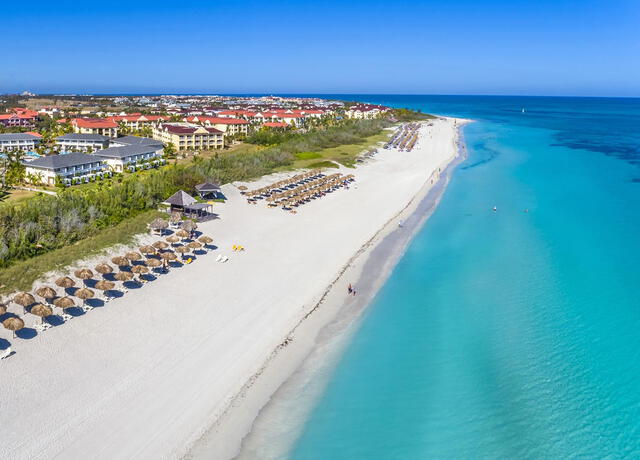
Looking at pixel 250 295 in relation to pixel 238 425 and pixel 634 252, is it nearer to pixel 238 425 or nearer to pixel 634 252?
pixel 238 425

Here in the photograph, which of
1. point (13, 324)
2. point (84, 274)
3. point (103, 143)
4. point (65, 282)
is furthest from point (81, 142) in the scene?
point (13, 324)

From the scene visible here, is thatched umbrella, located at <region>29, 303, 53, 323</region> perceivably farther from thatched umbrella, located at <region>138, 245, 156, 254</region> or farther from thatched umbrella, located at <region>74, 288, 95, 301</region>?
thatched umbrella, located at <region>138, 245, 156, 254</region>

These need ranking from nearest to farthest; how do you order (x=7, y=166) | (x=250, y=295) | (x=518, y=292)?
(x=250, y=295) → (x=518, y=292) → (x=7, y=166)

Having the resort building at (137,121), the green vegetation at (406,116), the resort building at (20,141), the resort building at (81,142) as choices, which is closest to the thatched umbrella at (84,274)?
the resort building at (81,142)

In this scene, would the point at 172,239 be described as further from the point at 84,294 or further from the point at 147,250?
the point at 84,294

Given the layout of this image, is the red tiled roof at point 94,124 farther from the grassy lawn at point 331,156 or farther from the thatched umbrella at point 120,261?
the thatched umbrella at point 120,261

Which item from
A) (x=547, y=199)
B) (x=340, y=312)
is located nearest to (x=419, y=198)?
(x=547, y=199)
